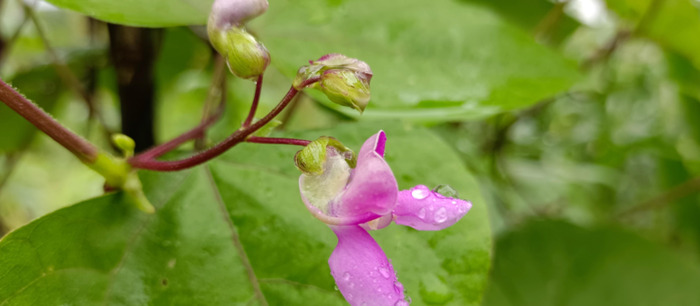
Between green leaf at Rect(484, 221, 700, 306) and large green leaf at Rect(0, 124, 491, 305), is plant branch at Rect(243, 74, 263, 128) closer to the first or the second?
large green leaf at Rect(0, 124, 491, 305)

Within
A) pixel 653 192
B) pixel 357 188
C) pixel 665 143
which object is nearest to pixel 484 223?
pixel 357 188

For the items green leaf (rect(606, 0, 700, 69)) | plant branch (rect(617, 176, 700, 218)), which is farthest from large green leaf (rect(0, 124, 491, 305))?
plant branch (rect(617, 176, 700, 218))

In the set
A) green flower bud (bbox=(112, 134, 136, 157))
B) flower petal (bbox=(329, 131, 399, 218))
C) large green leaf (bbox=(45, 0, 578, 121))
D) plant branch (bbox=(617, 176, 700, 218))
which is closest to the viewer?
flower petal (bbox=(329, 131, 399, 218))

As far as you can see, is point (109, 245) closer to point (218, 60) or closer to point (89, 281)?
point (89, 281)

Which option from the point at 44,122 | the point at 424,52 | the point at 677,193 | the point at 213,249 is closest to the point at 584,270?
the point at 677,193

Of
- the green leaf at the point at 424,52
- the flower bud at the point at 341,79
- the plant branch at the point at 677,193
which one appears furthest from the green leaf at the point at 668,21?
the flower bud at the point at 341,79

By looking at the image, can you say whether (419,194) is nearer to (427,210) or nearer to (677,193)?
(427,210)
